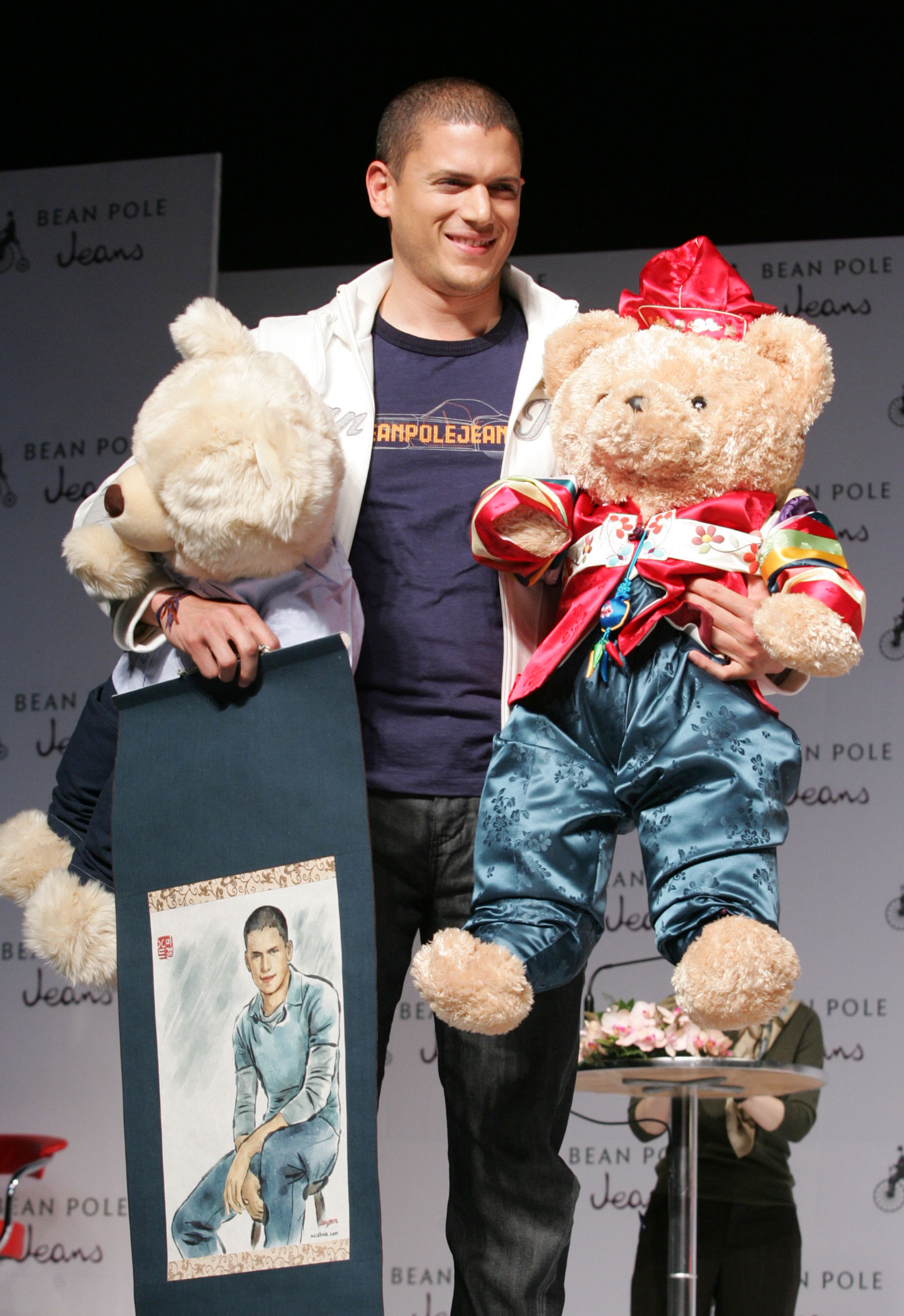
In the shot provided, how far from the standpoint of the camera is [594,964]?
3.59 meters

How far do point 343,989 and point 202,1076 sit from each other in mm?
190

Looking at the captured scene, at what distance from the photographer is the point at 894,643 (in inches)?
139

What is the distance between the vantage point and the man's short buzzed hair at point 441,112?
1669 mm

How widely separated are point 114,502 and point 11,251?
255cm

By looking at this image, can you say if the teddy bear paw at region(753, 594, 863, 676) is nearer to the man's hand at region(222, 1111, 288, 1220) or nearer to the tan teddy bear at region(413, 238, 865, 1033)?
the tan teddy bear at region(413, 238, 865, 1033)

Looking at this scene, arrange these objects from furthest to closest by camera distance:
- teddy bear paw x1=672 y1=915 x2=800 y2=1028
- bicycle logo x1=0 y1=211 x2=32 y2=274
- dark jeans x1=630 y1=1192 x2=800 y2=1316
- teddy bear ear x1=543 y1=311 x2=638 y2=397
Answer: bicycle logo x1=0 y1=211 x2=32 y2=274 < dark jeans x1=630 y1=1192 x2=800 y2=1316 < teddy bear ear x1=543 y1=311 x2=638 y2=397 < teddy bear paw x1=672 y1=915 x2=800 y2=1028

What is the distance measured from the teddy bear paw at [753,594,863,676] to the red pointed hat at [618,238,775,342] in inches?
14.3

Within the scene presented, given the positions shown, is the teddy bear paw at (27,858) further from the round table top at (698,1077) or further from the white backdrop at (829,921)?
the white backdrop at (829,921)

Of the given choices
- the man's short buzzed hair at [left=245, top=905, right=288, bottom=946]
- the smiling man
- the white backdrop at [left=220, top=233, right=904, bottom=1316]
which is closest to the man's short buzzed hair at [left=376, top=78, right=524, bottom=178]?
the smiling man

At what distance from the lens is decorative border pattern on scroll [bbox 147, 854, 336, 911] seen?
4.67 ft

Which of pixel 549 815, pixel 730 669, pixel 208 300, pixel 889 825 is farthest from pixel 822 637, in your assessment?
pixel 889 825

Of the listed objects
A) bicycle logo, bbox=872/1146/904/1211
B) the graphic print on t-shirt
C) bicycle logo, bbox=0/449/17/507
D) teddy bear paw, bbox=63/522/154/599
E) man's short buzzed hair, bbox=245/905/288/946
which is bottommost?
bicycle logo, bbox=872/1146/904/1211

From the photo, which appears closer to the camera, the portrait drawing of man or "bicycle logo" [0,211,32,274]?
the portrait drawing of man

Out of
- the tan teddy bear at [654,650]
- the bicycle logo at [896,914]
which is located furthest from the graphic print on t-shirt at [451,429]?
the bicycle logo at [896,914]
